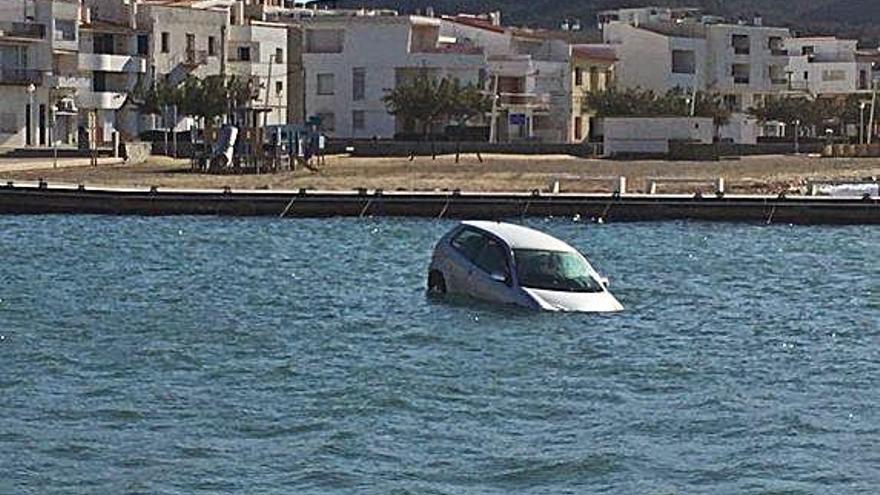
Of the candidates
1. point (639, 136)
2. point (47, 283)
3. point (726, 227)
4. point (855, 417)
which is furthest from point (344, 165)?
point (855, 417)

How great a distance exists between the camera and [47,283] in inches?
1666

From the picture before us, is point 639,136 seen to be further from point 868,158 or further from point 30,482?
point 30,482

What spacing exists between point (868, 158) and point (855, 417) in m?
71.5

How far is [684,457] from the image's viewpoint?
72.9 ft

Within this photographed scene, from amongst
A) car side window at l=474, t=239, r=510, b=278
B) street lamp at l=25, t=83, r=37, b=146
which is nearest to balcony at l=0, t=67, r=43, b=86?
street lamp at l=25, t=83, r=37, b=146

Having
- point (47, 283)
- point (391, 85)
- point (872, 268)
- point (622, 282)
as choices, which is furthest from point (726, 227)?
point (391, 85)

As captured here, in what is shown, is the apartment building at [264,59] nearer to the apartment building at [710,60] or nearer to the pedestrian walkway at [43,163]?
the apartment building at [710,60]

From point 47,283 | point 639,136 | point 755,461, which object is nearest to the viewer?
point 755,461

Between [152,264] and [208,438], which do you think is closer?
[208,438]

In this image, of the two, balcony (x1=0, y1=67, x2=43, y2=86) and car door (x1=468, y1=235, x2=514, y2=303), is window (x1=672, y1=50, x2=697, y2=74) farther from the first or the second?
car door (x1=468, y1=235, x2=514, y2=303)

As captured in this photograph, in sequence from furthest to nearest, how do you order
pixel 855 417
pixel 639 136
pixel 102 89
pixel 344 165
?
pixel 102 89 < pixel 639 136 < pixel 344 165 < pixel 855 417

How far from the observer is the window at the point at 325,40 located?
350ft

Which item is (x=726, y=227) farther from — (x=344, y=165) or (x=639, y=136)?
(x=639, y=136)

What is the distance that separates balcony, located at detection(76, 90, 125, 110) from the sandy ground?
624 inches
